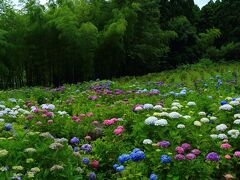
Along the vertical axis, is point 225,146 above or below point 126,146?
above

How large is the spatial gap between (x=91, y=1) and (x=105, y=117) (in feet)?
47.6

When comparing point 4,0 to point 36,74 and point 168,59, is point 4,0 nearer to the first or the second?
point 36,74

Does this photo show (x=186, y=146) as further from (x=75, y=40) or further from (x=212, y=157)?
(x=75, y=40)

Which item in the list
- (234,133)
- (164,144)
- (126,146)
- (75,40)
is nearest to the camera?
(164,144)

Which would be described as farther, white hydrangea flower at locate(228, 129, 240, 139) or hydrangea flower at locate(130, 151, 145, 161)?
white hydrangea flower at locate(228, 129, 240, 139)

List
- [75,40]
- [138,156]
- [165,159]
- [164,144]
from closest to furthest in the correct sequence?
1. [165,159]
2. [138,156]
3. [164,144]
4. [75,40]

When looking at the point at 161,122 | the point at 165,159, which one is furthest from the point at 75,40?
the point at 165,159

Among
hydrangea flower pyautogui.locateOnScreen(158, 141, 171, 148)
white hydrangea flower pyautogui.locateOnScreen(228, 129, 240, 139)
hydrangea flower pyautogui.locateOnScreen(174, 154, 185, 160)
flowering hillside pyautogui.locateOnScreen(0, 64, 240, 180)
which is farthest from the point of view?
white hydrangea flower pyautogui.locateOnScreen(228, 129, 240, 139)

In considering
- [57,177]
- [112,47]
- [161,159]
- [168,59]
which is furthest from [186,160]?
[168,59]

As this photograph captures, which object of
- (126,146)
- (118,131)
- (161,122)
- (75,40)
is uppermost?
(75,40)

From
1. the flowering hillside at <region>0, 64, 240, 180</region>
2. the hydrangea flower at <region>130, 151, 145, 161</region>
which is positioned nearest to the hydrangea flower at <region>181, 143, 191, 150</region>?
the flowering hillside at <region>0, 64, 240, 180</region>

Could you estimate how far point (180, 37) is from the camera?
2955 centimetres

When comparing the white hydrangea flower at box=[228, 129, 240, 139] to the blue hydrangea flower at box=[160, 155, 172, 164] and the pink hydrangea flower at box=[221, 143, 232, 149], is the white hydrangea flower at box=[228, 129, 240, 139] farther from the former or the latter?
the blue hydrangea flower at box=[160, 155, 172, 164]

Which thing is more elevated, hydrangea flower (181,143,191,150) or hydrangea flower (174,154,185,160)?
hydrangea flower (174,154,185,160)
